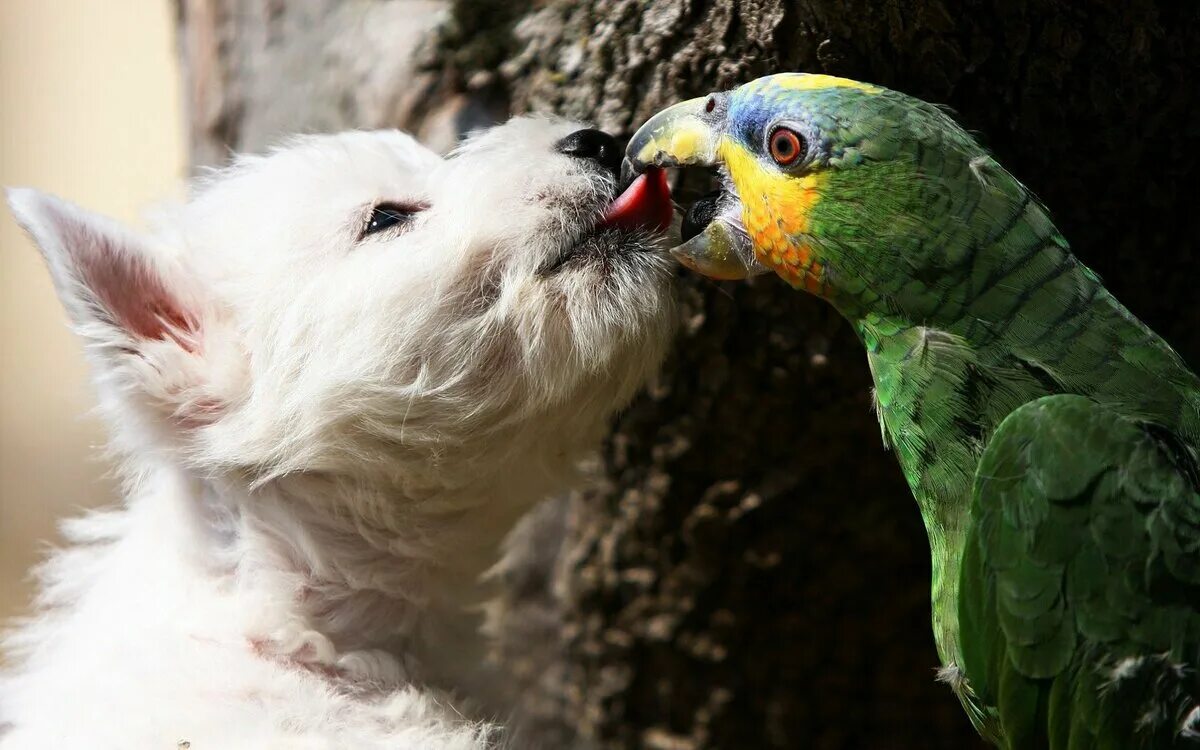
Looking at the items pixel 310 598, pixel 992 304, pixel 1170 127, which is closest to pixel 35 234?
pixel 310 598

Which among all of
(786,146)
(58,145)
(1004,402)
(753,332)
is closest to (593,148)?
(786,146)

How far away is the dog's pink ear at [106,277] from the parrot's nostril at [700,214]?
1113 millimetres

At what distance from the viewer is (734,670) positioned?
305 centimetres

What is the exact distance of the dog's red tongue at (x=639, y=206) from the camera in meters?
2.21

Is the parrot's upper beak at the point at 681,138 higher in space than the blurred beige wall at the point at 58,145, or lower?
higher

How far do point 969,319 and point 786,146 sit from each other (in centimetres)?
43

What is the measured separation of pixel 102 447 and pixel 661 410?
1421 mm

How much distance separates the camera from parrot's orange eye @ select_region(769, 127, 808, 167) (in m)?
1.79

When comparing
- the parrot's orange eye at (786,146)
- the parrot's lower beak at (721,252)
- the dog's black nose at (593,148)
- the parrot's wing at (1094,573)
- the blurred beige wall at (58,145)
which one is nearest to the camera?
the parrot's wing at (1094,573)

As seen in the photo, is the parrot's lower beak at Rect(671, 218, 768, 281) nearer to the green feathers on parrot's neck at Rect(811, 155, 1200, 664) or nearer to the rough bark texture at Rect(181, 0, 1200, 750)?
the green feathers on parrot's neck at Rect(811, 155, 1200, 664)

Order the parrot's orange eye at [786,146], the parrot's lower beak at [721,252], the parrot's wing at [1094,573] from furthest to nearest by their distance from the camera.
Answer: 1. the parrot's lower beak at [721,252]
2. the parrot's orange eye at [786,146]
3. the parrot's wing at [1094,573]

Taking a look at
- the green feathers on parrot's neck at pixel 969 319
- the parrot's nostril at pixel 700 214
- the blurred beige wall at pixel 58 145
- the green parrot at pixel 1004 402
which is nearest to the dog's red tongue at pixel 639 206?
the parrot's nostril at pixel 700 214

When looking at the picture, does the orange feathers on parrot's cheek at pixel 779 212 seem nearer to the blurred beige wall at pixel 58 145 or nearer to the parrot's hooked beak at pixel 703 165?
the parrot's hooked beak at pixel 703 165

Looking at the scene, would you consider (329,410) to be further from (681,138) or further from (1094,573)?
(1094,573)
